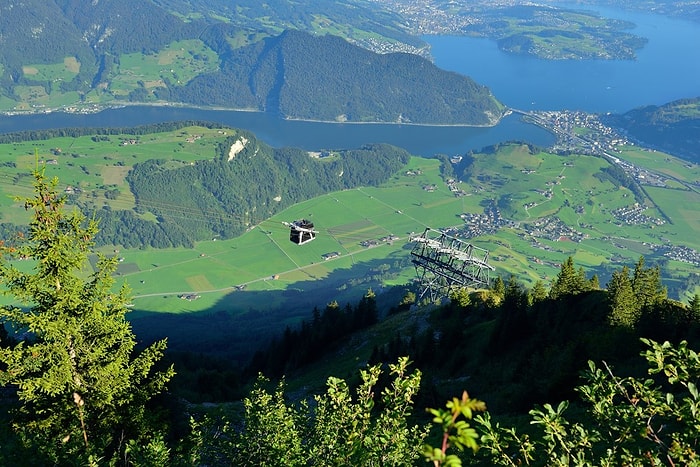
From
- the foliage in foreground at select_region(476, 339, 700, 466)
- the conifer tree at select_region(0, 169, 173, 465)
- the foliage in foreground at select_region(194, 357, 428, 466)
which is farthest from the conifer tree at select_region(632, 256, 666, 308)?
the foliage in foreground at select_region(476, 339, 700, 466)

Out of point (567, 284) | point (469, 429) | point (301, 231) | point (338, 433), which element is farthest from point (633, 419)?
point (301, 231)

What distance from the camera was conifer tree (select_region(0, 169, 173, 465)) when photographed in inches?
809

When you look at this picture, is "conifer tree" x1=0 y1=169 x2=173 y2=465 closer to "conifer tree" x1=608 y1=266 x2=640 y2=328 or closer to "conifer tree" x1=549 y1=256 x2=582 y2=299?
"conifer tree" x1=608 y1=266 x2=640 y2=328

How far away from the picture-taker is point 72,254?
69.1ft

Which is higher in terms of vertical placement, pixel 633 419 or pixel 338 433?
pixel 633 419

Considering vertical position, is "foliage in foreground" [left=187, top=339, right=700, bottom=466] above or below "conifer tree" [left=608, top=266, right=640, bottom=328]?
above

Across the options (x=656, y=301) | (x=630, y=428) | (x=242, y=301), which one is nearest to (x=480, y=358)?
(x=656, y=301)

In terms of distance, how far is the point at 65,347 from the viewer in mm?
21516

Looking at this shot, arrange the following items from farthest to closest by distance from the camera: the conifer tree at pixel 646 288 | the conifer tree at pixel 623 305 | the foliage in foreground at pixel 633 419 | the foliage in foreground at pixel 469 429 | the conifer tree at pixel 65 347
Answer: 1. the conifer tree at pixel 646 288
2. the conifer tree at pixel 623 305
3. the conifer tree at pixel 65 347
4. the foliage in foreground at pixel 633 419
5. the foliage in foreground at pixel 469 429

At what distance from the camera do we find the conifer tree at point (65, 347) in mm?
20547

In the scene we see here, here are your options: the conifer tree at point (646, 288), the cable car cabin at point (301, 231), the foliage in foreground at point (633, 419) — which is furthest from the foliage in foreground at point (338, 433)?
the cable car cabin at point (301, 231)

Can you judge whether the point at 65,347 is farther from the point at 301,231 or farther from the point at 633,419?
the point at 301,231

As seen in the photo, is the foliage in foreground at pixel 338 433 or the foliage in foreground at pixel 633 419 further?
the foliage in foreground at pixel 338 433

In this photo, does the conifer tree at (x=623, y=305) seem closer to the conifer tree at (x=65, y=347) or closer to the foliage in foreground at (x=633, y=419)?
the conifer tree at (x=65, y=347)
